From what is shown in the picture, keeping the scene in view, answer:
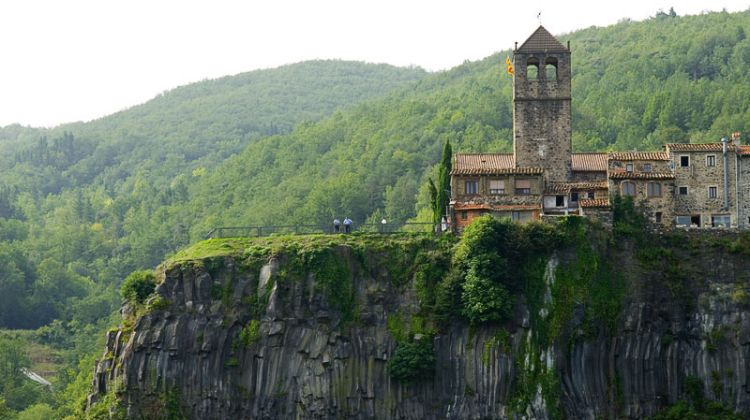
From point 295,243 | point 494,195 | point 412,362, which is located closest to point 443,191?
point 494,195

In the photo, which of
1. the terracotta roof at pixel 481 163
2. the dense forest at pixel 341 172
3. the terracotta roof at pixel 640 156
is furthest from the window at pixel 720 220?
the dense forest at pixel 341 172

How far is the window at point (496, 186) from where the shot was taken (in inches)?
3580

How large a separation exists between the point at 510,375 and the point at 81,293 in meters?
88.5

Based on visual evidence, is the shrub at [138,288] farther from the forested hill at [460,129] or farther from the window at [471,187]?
the forested hill at [460,129]

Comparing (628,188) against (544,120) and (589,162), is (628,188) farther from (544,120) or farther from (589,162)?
(544,120)

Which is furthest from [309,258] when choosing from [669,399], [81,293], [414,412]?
[81,293]

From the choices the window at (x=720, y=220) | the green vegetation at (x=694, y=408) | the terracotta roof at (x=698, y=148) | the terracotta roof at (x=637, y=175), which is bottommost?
the green vegetation at (x=694, y=408)

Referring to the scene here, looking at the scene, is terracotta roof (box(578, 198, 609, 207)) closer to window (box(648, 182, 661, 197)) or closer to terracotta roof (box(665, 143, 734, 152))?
window (box(648, 182, 661, 197))

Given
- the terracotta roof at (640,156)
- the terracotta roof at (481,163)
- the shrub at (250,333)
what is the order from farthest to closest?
1. the terracotta roof at (481,163)
2. the terracotta roof at (640,156)
3. the shrub at (250,333)

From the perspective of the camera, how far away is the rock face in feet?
276

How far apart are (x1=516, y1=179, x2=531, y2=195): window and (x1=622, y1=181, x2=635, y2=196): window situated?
581 cm

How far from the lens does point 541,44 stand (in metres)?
96.2

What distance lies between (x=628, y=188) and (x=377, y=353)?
60.8 ft

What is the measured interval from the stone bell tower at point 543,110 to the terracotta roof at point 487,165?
3.39ft
